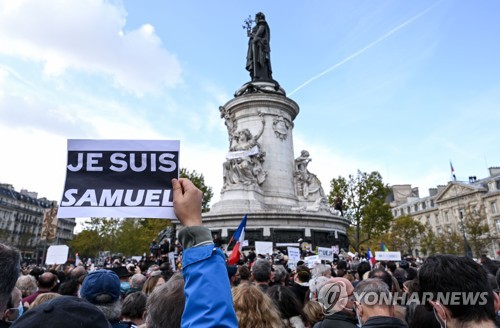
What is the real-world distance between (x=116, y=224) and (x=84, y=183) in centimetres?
5729

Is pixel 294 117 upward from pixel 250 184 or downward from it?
upward

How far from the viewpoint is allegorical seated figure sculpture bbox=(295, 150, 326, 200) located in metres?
24.2

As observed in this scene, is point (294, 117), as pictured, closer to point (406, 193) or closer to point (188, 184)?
point (188, 184)

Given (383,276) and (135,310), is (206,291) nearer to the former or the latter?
(135,310)

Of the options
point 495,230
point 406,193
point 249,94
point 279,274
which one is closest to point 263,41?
point 249,94

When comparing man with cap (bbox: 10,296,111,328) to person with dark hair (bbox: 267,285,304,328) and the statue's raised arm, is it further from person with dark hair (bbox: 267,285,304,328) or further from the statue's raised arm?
the statue's raised arm

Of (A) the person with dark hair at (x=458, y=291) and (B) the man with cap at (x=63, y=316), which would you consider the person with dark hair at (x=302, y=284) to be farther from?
(B) the man with cap at (x=63, y=316)

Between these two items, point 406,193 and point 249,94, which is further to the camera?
point 406,193

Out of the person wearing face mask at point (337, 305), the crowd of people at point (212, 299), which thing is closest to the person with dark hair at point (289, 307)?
the crowd of people at point (212, 299)

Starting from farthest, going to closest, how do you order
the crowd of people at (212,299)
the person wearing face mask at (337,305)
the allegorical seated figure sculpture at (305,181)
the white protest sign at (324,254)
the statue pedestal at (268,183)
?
the allegorical seated figure sculpture at (305,181) → the statue pedestal at (268,183) → the white protest sign at (324,254) → the person wearing face mask at (337,305) → the crowd of people at (212,299)

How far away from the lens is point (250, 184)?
2127cm

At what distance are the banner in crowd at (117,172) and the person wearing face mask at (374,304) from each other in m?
2.05

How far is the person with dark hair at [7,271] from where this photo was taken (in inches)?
76.3

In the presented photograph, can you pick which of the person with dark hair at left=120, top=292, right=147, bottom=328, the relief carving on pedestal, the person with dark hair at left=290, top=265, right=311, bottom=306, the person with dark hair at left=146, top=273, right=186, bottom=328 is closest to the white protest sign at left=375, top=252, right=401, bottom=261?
the person with dark hair at left=290, top=265, right=311, bottom=306
